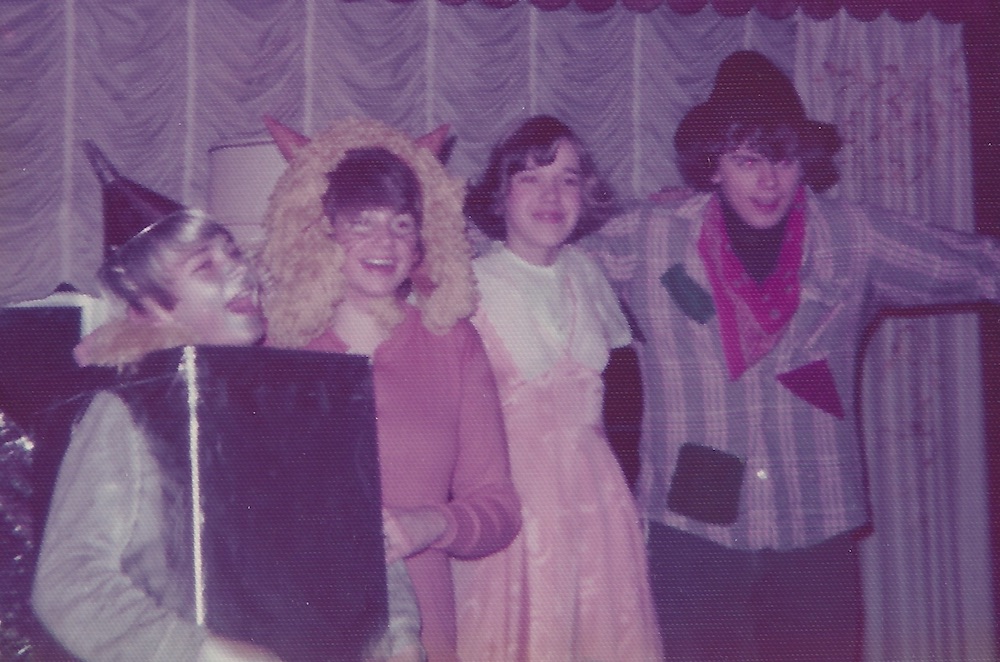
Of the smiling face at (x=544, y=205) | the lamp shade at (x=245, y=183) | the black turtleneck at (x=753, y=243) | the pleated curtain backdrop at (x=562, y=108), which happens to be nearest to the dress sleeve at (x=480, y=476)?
the smiling face at (x=544, y=205)

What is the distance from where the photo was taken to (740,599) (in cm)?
169

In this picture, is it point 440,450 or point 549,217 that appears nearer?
point 440,450

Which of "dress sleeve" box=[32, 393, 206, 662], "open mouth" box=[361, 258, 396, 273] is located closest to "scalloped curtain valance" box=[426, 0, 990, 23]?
"open mouth" box=[361, 258, 396, 273]

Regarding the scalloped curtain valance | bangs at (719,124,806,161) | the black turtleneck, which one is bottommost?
the black turtleneck

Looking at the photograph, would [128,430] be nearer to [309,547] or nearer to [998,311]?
[309,547]

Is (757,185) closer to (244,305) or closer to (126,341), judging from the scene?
(244,305)

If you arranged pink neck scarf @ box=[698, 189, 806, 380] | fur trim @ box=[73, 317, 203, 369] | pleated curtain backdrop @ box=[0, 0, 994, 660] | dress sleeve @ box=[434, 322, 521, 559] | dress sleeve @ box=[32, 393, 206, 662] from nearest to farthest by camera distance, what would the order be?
dress sleeve @ box=[32, 393, 206, 662]
fur trim @ box=[73, 317, 203, 369]
dress sleeve @ box=[434, 322, 521, 559]
pink neck scarf @ box=[698, 189, 806, 380]
pleated curtain backdrop @ box=[0, 0, 994, 660]

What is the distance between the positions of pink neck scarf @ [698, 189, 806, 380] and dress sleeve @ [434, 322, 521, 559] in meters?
0.56

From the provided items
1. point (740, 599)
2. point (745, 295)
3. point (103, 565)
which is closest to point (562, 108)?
point (745, 295)

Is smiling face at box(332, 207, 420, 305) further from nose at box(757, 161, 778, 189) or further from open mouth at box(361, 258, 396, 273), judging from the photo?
nose at box(757, 161, 778, 189)

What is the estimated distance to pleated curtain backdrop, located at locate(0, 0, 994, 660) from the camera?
6.80ft

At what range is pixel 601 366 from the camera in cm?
159

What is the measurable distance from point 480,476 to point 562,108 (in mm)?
1181

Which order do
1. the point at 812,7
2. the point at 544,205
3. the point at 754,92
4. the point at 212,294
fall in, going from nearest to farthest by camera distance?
Answer: the point at 212,294, the point at 544,205, the point at 754,92, the point at 812,7
